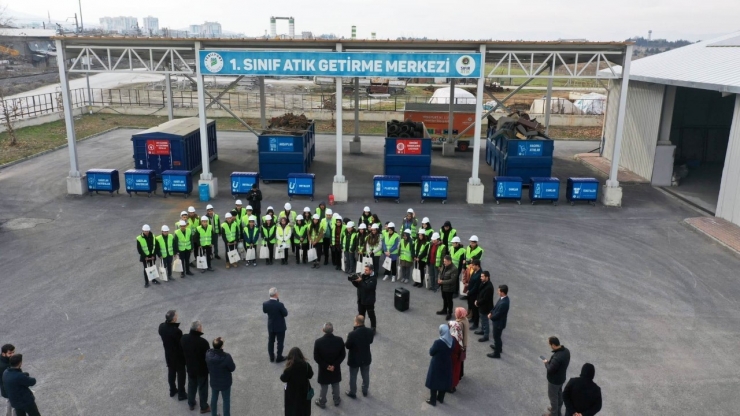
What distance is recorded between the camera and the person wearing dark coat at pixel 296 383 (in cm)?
791

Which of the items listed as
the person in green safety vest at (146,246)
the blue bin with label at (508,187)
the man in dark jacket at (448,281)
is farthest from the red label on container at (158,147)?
the man in dark jacket at (448,281)

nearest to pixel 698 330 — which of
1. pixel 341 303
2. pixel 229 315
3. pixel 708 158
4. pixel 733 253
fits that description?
pixel 733 253

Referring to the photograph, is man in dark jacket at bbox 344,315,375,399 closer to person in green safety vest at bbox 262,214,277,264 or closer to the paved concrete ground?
the paved concrete ground

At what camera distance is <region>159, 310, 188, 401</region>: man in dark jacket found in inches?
348

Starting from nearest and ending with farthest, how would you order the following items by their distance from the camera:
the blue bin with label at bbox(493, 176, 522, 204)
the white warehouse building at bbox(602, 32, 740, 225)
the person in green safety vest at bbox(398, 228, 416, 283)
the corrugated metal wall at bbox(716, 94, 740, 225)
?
1. the person in green safety vest at bbox(398, 228, 416, 283)
2. the corrugated metal wall at bbox(716, 94, 740, 225)
3. the white warehouse building at bbox(602, 32, 740, 225)
4. the blue bin with label at bbox(493, 176, 522, 204)

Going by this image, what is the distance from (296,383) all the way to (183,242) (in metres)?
7.32

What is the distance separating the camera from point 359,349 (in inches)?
356

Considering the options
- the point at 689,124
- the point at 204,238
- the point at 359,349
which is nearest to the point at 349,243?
the point at 204,238

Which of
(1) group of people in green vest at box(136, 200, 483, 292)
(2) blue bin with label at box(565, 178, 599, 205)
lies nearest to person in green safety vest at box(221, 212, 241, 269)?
(1) group of people in green vest at box(136, 200, 483, 292)

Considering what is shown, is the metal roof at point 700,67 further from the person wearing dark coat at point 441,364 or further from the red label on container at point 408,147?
the person wearing dark coat at point 441,364

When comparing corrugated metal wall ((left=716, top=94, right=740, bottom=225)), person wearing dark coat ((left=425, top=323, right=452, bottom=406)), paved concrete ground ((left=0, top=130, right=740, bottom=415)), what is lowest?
paved concrete ground ((left=0, top=130, right=740, bottom=415))

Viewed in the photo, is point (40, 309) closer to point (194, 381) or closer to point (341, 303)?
point (194, 381)

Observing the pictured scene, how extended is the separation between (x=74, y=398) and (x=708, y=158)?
99.9 feet

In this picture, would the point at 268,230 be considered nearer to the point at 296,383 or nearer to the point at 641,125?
the point at 296,383
